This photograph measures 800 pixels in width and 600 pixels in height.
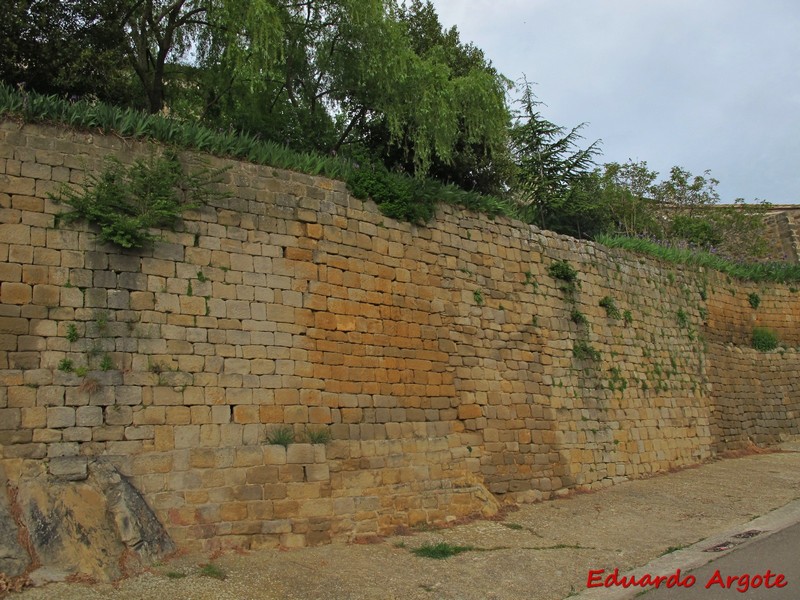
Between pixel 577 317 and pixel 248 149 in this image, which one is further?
pixel 577 317

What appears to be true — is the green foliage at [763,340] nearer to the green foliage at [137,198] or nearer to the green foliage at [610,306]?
the green foliage at [610,306]

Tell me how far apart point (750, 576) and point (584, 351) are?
22.9 feet

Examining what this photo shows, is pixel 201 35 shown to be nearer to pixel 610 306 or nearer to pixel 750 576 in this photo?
pixel 610 306

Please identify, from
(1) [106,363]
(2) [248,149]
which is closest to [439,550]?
(1) [106,363]

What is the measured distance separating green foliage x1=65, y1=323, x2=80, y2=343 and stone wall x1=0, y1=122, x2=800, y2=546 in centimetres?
1

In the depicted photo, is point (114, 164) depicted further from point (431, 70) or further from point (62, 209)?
point (431, 70)

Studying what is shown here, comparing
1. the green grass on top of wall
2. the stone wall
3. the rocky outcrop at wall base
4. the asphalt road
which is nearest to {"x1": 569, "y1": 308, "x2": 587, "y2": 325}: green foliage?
the stone wall

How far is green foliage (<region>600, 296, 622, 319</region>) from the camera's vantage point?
1504 centimetres

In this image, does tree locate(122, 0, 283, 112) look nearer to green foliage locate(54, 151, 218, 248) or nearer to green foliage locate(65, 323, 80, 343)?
green foliage locate(54, 151, 218, 248)

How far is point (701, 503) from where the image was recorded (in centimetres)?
1180

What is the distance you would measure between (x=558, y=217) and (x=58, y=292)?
1397 cm

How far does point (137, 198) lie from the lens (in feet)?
29.8


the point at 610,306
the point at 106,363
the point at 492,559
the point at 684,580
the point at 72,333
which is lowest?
the point at 492,559

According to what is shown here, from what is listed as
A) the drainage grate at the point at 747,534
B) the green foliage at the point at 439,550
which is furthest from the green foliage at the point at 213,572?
the drainage grate at the point at 747,534
